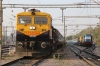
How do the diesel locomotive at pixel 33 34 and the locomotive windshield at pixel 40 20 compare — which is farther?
the locomotive windshield at pixel 40 20

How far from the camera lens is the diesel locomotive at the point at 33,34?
60.3ft

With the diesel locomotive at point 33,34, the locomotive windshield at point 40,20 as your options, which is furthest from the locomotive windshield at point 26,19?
Result: the locomotive windshield at point 40,20

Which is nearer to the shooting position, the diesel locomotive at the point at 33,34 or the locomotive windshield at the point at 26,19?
the diesel locomotive at the point at 33,34

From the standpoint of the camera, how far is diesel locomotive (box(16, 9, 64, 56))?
18.4 meters

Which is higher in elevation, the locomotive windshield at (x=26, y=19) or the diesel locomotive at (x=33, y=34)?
the locomotive windshield at (x=26, y=19)

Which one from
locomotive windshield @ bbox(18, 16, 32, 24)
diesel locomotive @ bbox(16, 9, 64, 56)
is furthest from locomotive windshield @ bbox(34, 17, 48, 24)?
locomotive windshield @ bbox(18, 16, 32, 24)

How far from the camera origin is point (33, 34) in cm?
1858

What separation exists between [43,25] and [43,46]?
1.59 metres

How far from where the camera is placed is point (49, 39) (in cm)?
1884

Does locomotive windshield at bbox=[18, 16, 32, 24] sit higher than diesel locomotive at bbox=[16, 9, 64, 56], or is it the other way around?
locomotive windshield at bbox=[18, 16, 32, 24]

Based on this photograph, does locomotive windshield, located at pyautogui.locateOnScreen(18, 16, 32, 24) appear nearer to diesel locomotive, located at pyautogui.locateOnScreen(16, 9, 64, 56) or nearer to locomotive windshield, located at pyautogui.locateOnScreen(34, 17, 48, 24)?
diesel locomotive, located at pyautogui.locateOnScreen(16, 9, 64, 56)

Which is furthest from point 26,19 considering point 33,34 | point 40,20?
point 33,34

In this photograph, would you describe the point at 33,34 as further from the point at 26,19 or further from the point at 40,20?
the point at 26,19

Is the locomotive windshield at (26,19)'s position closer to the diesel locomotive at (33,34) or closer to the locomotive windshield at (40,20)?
the diesel locomotive at (33,34)
